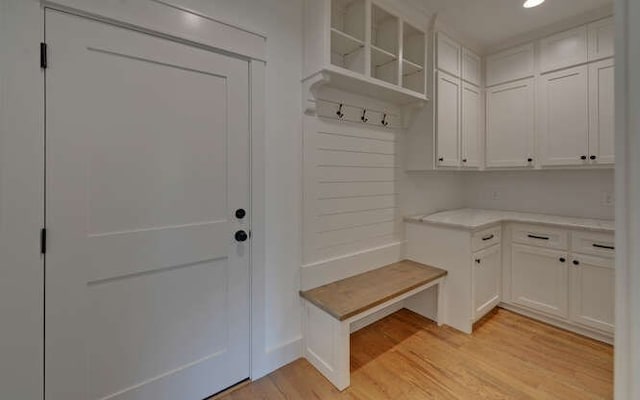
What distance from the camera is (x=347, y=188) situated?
224 centimetres

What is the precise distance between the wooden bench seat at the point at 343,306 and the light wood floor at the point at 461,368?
0.11 meters

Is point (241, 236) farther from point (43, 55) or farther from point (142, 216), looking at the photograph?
point (43, 55)

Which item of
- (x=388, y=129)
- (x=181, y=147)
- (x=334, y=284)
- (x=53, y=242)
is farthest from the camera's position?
(x=388, y=129)

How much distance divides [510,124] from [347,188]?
1947 millimetres

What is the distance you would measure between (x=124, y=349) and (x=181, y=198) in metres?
0.78

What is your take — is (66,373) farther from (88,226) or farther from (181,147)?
(181,147)

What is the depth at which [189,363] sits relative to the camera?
1572mm

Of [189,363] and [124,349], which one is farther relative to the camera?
[189,363]

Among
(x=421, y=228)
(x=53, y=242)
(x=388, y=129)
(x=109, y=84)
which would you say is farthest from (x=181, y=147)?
(x=421, y=228)

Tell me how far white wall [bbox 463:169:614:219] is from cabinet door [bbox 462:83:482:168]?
484 mm

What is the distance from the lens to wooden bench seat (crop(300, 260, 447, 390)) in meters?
1.72

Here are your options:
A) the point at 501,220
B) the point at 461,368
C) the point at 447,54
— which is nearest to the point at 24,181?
the point at 461,368

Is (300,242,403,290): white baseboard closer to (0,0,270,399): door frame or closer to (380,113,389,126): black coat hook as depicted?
(380,113,389,126): black coat hook

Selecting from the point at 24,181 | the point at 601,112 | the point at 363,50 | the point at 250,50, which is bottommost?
the point at 24,181
